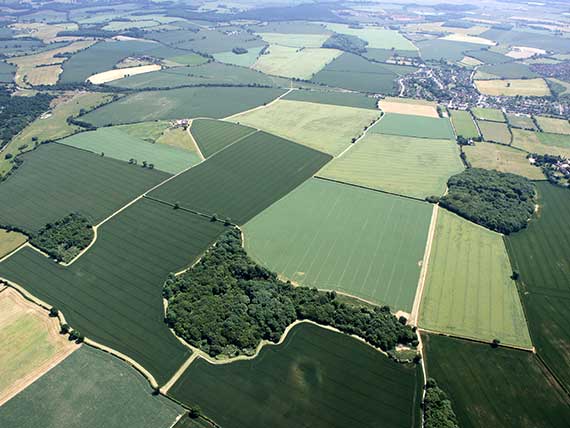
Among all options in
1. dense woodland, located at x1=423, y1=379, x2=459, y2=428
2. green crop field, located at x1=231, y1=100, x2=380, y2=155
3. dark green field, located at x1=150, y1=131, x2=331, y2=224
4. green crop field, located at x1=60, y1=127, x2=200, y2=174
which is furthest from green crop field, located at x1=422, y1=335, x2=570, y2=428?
green crop field, located at x1=60, y1=127, x2=200, y2=174

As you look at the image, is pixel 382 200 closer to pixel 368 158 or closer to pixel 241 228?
pixel 368 158

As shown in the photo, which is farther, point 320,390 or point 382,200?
point 382,200

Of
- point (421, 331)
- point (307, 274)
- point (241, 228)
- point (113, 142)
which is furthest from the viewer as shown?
point (113, 142)

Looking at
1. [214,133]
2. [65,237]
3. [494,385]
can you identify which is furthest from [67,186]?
[494,385]

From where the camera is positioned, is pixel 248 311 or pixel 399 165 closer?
pixel 248 311

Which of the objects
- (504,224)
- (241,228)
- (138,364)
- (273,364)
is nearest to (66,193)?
(241,228)

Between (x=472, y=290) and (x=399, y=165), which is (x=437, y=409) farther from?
(x=399, y=165)
